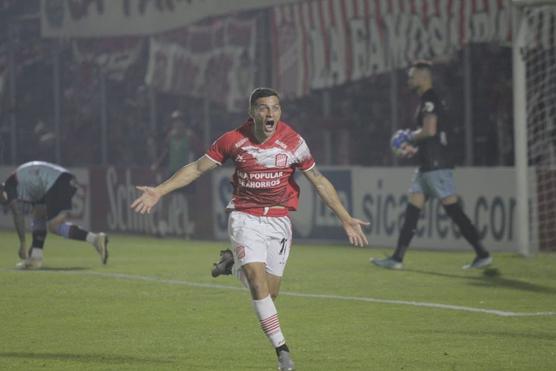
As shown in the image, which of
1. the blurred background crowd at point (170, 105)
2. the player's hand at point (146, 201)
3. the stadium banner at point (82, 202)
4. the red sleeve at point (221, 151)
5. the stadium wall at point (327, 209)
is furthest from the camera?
the stadium banner at point (82, 202)

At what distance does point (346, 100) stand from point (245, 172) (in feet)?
43.9

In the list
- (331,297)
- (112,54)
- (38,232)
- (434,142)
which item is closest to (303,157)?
(331,297)

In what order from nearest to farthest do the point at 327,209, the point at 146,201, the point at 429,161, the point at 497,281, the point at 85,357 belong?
the point at 146,201, the point at 85,357, the point at 497,281, the point at 429,161, the point at 327,209

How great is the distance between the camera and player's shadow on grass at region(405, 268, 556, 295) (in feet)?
51.3

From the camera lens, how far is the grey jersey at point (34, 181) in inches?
728

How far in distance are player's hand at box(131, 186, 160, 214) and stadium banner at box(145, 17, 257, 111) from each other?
16.0 m

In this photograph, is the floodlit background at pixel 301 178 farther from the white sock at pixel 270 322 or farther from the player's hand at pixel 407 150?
the player's hand at pixel 407 150

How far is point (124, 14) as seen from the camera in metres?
30.2

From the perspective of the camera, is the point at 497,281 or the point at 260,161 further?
the point at 497,281

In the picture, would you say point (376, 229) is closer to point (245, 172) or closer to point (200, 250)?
point (200, 250)

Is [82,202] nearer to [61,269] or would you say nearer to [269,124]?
[61,269]

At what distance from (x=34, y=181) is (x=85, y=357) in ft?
25.9

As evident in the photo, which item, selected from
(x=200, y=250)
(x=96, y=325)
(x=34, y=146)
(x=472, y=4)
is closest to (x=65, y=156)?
(x=34, y=146)

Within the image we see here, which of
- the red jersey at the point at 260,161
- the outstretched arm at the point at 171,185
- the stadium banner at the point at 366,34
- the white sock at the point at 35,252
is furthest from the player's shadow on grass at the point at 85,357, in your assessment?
the stadium banner at the point at 366,34
